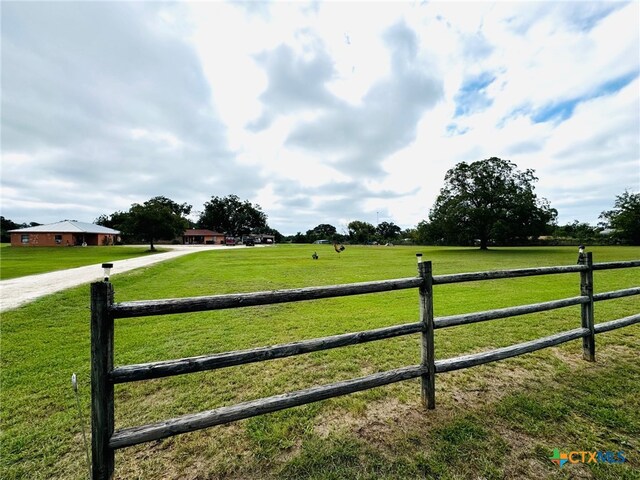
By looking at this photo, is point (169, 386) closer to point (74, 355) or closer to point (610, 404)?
point (74, 355)

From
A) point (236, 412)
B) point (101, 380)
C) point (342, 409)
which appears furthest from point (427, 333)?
point (101, 380)

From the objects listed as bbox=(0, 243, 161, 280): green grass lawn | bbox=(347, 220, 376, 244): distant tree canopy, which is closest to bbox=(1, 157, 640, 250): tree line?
bbox=(0, 243, 161, 280): green grass lawn

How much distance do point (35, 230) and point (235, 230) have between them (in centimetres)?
4556

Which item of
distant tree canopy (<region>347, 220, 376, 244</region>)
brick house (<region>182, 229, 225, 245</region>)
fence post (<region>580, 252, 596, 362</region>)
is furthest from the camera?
distant tree canopy (<region>347, 220, 376, 244</region>)

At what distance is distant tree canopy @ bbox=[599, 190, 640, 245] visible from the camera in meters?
42.1

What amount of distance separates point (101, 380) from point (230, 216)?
8743 centimetres

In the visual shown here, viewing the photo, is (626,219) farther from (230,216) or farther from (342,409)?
(230,216)

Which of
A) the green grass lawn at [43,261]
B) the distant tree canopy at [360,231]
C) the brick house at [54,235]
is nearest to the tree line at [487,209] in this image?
the green grass lawn at [43,261]

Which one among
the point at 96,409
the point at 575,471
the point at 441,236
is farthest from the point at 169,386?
the point at 441,236

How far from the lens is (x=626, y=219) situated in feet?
139

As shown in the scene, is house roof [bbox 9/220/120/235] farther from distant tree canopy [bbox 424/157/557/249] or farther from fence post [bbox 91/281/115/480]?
fence post [bbox 91/281/115/480]

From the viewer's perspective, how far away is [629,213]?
43312mm

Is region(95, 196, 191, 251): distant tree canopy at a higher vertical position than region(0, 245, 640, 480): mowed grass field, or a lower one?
higher

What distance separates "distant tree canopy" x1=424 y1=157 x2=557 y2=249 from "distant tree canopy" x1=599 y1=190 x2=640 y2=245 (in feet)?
71.7
